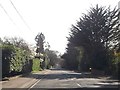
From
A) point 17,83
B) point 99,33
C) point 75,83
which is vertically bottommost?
point 75,83

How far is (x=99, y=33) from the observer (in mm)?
64688

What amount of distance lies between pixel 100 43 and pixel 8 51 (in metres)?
Result: 32.3

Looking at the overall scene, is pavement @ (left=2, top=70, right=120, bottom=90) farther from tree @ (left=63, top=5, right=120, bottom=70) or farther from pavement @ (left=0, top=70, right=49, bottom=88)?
tree @ (left=63, top=5, right=120, bottom=70)

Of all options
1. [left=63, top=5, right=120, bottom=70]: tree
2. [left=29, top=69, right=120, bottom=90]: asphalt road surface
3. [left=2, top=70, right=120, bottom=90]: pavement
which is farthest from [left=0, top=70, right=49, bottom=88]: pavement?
[left=63, top=5, right=120, bottom=70]: tree

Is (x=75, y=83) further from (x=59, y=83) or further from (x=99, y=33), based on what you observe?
(x=99, y=33)

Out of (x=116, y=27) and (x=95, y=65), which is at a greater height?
(x=116, y=27)

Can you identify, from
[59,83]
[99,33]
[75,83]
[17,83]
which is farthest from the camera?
[99,33]

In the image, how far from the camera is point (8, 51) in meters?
35.8

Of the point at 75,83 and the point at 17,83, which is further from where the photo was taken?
the point at 75,83

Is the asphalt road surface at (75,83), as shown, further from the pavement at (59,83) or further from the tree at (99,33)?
the tree at (99,33)

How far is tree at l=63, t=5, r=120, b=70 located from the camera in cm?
6462

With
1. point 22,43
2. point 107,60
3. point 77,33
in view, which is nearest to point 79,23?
point 77,33

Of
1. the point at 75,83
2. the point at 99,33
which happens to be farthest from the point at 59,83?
the point at 99,33

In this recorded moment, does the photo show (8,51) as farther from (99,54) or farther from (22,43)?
(22,43)
